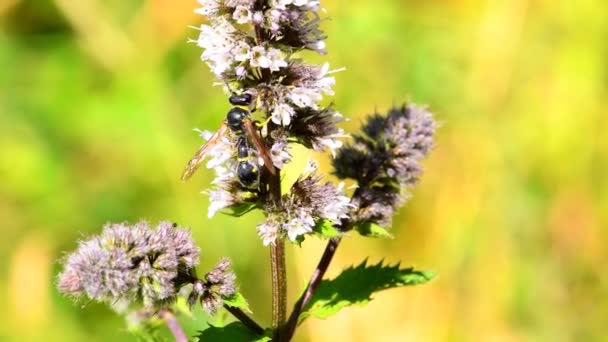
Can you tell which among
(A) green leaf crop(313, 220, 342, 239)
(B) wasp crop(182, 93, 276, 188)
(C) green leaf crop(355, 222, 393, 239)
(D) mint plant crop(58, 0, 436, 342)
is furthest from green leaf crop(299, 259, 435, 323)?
Result: (B) wasp crop(182, 93, 276, 188)

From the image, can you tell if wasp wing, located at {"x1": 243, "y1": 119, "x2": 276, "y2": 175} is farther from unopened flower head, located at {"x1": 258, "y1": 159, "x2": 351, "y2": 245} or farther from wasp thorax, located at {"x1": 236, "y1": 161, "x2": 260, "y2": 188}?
unopened flower head, located at {"x1": 258, "y1": 159, "x2": 351, "y2": 245}

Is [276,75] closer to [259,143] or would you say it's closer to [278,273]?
[259,143]

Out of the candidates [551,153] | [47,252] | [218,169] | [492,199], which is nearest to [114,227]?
[218,169]

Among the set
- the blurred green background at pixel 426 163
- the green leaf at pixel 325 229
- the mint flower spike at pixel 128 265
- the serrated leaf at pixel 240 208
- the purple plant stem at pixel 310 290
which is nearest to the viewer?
the mint flower spike at pixel 128 265

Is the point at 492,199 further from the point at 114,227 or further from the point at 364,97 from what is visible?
the point at 114,227

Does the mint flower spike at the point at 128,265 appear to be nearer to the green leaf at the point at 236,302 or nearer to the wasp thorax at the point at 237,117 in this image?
the green leaf at the point at 236,302

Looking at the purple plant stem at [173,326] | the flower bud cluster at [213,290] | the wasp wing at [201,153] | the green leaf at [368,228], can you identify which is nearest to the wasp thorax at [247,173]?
the wasp wing at [201,153]
